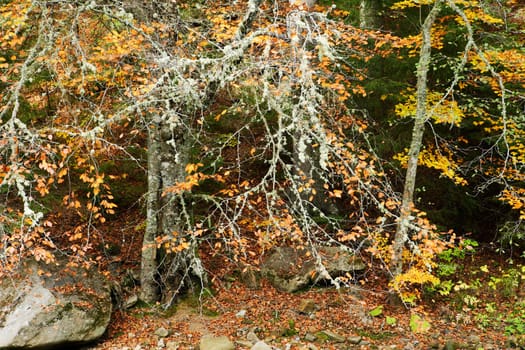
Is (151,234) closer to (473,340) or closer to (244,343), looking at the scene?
(244,343)

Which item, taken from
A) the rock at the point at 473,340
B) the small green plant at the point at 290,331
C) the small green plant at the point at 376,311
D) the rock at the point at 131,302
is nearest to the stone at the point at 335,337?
the small green plant at the point at 290,331

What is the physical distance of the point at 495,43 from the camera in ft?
29.5

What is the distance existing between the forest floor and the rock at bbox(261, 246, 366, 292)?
22 cm

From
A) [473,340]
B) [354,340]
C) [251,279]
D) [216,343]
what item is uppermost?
[251,279]

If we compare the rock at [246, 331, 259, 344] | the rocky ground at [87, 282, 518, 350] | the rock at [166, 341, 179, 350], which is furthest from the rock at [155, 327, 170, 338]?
the rock at [246, 331, 259, 344]

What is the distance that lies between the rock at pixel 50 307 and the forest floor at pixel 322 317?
1.38ft

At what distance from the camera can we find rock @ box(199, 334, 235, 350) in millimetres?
6809

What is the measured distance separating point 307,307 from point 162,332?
273 cm

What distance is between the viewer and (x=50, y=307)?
7008 mm

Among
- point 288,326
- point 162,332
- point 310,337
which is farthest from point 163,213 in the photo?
point 310,337

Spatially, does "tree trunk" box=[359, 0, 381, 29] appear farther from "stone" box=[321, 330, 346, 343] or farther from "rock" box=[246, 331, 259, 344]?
"rock" box=[246, 331, 259, 344]

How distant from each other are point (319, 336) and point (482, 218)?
6.08 m

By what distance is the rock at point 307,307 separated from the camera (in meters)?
8.16

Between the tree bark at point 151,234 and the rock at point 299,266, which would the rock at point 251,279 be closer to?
the rock at point 299,266
